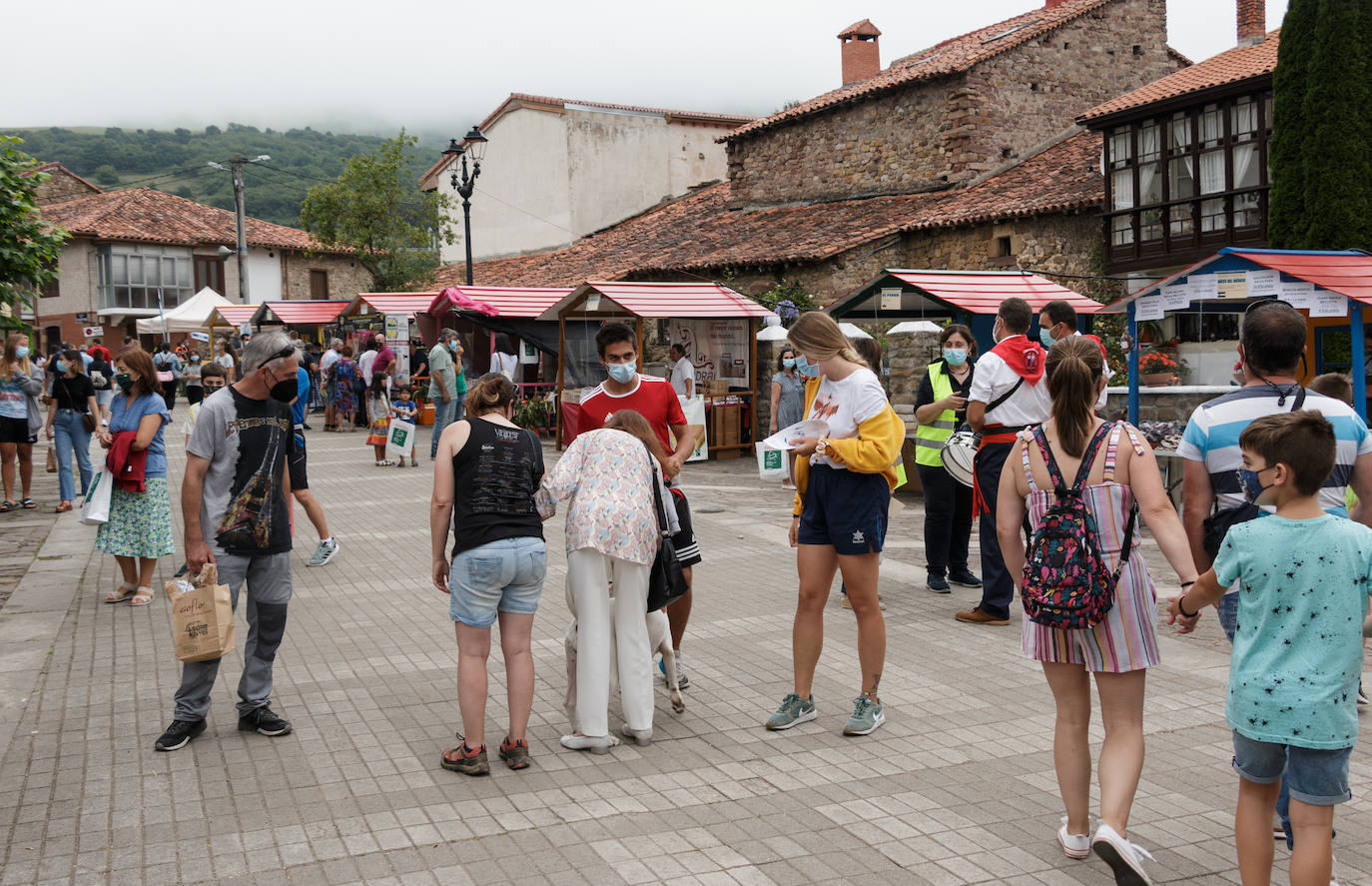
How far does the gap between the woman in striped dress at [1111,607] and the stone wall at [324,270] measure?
52.8 metres

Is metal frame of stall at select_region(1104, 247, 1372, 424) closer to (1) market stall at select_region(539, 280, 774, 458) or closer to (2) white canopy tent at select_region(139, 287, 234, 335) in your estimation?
(1) market stall at select_region(539, 280, 774, 458)

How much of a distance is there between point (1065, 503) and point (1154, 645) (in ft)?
1.75

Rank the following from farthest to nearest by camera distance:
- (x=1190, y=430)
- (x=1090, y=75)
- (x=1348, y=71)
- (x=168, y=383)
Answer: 1. (x=168, y=383)
2. (x=1090, y=75)
3. (x=1348, y=71)
4. (x=1190, y=430)

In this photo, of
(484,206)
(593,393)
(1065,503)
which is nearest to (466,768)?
(593,393)

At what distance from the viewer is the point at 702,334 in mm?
19469

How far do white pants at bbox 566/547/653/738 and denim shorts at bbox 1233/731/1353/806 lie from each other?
252 centimetres

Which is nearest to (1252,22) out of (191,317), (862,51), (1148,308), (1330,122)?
(1330,122)

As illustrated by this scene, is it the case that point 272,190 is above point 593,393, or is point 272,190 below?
above

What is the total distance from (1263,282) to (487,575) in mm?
7959

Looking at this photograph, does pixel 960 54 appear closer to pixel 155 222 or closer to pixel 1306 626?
pixel 1306 626

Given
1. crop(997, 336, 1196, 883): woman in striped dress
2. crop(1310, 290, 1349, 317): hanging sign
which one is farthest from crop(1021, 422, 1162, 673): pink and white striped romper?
crop(1310, 290, 1349, 317): hanging sign

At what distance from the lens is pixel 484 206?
43.0 m

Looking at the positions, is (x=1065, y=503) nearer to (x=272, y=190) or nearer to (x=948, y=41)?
(x=948, y=41)

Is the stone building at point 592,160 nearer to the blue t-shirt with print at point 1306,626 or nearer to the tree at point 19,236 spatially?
the tree at point 19,236
